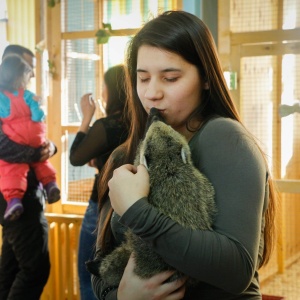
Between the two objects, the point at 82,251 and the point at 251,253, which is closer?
the point at 251,253

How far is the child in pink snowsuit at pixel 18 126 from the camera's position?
3.03 meters

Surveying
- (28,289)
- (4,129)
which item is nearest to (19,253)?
(28,289)

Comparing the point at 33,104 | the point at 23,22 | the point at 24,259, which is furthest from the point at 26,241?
the point at 23,22

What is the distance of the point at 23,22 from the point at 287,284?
9.76 ft

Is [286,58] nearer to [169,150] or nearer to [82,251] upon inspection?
[82,251]

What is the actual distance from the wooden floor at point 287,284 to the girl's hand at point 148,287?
214 centimetres

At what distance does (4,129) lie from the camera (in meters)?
3.08

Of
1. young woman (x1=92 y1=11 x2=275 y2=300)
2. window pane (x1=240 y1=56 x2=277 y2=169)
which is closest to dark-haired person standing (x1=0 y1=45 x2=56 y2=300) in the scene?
window pane (x1=240 y1=56 x2=277 y2=169)

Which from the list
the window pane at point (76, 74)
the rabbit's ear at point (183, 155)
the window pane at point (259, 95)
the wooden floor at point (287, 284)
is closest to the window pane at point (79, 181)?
the window pane at point (76, 74)

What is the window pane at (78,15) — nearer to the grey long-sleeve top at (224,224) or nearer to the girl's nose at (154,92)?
the girl's nose at (154,92)

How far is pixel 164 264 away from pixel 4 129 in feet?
7.17

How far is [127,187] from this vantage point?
108cm

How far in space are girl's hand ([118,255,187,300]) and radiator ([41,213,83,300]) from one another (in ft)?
8.16

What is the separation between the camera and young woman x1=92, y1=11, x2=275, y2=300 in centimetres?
102
